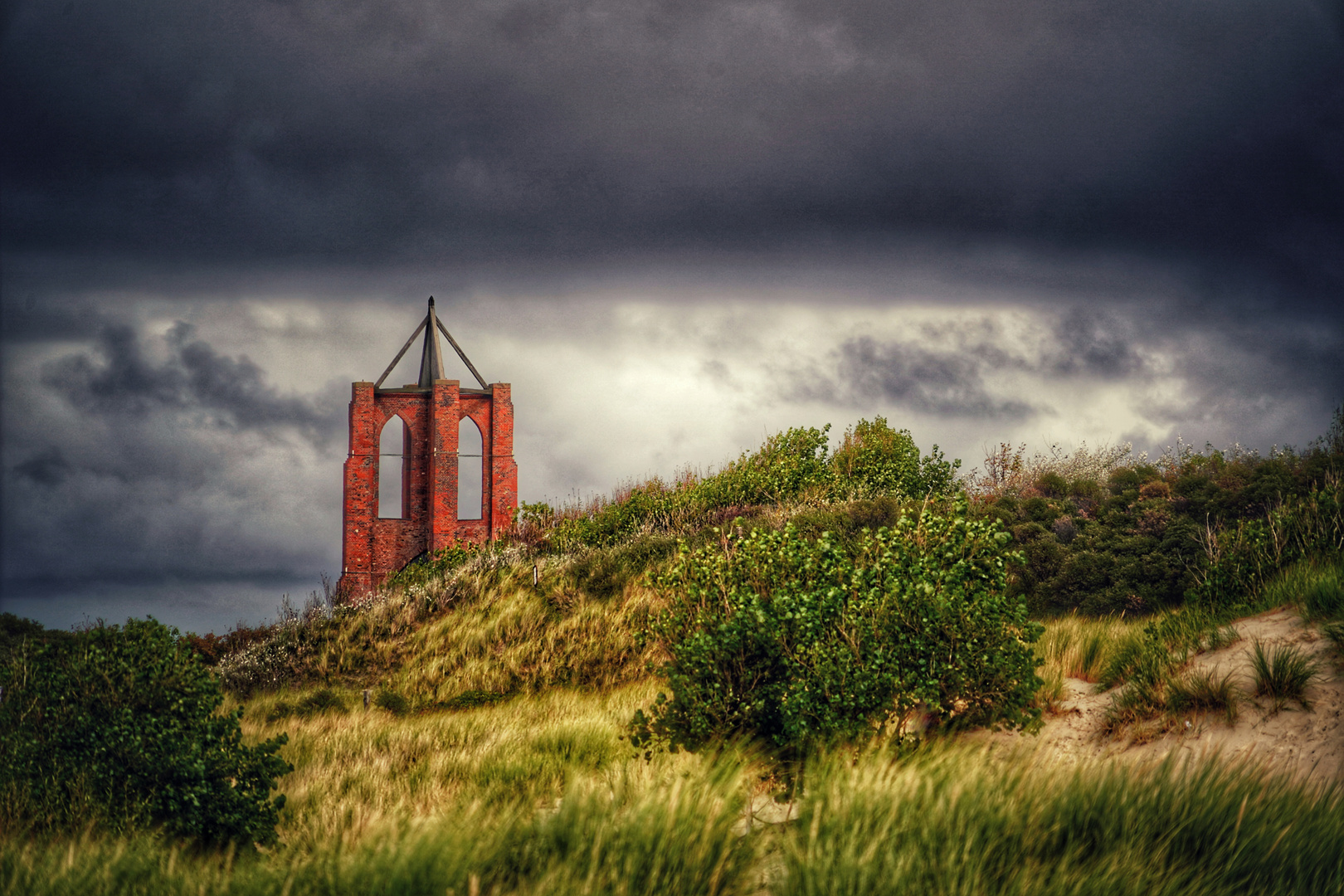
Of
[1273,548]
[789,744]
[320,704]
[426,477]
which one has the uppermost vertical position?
[426,477]

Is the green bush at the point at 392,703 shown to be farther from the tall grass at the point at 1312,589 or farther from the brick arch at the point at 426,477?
the brick arch at the point at 426,477

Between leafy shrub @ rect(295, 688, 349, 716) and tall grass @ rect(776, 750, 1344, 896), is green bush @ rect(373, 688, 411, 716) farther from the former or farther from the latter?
tall grass @ rect(776, 750, 1344, 896)

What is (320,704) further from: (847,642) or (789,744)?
(847,642)

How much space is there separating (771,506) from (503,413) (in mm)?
17261

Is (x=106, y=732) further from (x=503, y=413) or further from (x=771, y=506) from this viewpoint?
(x=503, y=413)

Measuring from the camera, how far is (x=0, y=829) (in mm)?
6145

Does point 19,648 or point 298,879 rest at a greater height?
point 19,648

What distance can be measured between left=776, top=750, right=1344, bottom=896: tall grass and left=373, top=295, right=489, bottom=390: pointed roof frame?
3369 centimetres

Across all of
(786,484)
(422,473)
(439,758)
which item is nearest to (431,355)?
(422,473)

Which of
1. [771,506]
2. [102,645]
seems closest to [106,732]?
[102,645]

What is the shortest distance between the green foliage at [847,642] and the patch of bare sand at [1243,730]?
0.65 m

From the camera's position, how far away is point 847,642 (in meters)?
6.57

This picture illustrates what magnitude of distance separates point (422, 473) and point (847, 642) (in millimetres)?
33241

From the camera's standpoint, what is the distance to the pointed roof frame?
122 feet
